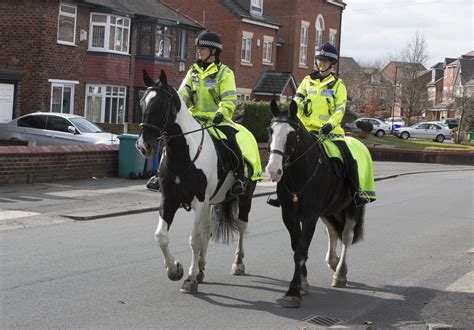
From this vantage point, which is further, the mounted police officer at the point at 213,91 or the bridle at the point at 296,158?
the mounted police officer at the point at 213,91

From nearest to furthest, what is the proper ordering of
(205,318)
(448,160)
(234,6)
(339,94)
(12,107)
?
1. (205,318)
2. (339,94)
3. (12,107)
4. (448,160)
5. (234,6)

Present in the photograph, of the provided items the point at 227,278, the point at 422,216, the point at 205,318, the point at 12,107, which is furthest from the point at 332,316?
the point at 12,107

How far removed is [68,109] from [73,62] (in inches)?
84.4

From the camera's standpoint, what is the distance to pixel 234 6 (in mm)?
45188

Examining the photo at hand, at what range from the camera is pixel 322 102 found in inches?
338

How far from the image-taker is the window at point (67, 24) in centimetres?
3175

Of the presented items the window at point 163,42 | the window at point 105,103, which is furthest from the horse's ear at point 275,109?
the window at point 163,42

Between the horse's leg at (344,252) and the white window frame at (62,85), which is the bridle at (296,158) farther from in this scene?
the white window frame at (62,85)

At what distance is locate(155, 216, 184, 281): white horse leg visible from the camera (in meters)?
7.59

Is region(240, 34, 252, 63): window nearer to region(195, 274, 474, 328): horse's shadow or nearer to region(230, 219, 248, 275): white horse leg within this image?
region(230, 219, 248, 275): white horse leg

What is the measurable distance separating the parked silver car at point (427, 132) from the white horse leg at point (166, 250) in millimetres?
54451

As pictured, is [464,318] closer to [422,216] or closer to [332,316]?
[332,316]

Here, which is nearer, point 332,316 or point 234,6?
point 332,316

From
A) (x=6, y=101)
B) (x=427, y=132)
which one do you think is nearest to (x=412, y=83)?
(x=427, y=132)
